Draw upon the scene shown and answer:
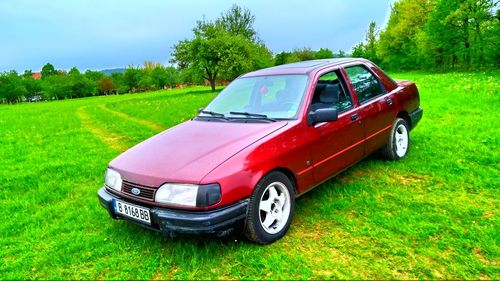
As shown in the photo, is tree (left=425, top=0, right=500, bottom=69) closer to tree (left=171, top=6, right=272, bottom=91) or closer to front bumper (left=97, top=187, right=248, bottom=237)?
tree (left=171, top=6, right=272, bottom=91)

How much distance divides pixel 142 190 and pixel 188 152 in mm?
522

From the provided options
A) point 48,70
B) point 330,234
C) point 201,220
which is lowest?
point 330,234

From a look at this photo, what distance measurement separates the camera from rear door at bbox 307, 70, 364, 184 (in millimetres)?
3758

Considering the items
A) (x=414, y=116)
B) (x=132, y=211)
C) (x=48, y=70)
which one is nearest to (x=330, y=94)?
(x=414, y=116)

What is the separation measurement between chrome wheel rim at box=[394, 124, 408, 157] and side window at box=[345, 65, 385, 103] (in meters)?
0.74

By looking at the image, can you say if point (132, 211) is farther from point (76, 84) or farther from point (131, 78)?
point (131, 78)

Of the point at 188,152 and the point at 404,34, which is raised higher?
the point at 404,34

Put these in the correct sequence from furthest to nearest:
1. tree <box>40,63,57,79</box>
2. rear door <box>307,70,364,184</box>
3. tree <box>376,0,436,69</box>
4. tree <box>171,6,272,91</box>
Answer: tree <box>40,63,57,79</box>, tree <box>376,0,436,69</box>, tree <box>171,6,272,91</box>, rear door <box>307,70,364,184</box>

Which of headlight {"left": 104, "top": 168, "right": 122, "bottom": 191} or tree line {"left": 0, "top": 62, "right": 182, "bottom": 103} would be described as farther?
tree line {"left": 0, "top": 62, "right": 182, "bottom": 103}

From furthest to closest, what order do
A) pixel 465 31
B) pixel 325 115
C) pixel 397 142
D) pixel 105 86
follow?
pixel 105 86, pixel 465 31, pixel 397 142, pixel 325 115

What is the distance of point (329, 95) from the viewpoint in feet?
13.8

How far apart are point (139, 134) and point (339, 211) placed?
7.58 metres

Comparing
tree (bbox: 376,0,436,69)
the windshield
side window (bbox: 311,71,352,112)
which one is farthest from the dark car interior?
tree (bbox: 376,0,436,69)

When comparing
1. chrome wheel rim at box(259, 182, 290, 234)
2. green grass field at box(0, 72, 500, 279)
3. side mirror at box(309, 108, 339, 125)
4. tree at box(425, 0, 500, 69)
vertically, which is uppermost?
tree at box(425, 0, 500, 69)
